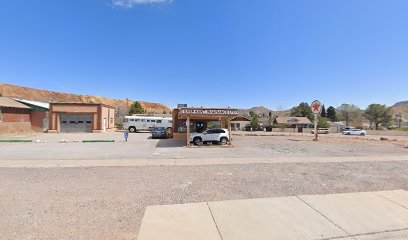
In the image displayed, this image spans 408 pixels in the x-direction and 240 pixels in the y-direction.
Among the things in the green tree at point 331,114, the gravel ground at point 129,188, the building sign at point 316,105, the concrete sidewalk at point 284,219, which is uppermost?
the green tree at point 331,114

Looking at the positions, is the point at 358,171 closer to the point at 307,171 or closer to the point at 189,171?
the point at 307,171

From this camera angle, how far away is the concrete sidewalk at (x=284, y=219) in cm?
483

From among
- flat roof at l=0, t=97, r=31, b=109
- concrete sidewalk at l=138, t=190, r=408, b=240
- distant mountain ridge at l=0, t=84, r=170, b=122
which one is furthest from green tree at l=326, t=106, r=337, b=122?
concrete sidewalk at l=138, t=190, r=408, b=240

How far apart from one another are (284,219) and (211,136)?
16484 mm

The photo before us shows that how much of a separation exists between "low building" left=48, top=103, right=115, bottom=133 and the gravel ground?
27609mm

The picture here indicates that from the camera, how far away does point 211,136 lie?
21.9 metres

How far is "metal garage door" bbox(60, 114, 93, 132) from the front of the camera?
36134 millimetres

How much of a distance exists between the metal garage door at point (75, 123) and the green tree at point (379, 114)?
100269 mm

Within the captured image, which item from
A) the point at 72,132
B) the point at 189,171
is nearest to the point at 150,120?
the point at 72,132

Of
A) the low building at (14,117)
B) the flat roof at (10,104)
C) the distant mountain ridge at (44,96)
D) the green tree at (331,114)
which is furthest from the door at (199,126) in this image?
the green tree at (331,114)

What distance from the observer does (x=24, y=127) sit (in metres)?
35.7

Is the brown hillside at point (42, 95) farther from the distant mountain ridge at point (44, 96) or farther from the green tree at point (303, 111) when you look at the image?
the green tree at point (303, 111)

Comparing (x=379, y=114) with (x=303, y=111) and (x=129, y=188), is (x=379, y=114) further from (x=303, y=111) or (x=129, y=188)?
(x=129, y=188)

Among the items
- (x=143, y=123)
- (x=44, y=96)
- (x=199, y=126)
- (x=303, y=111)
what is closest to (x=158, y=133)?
(x=199, y=126)
